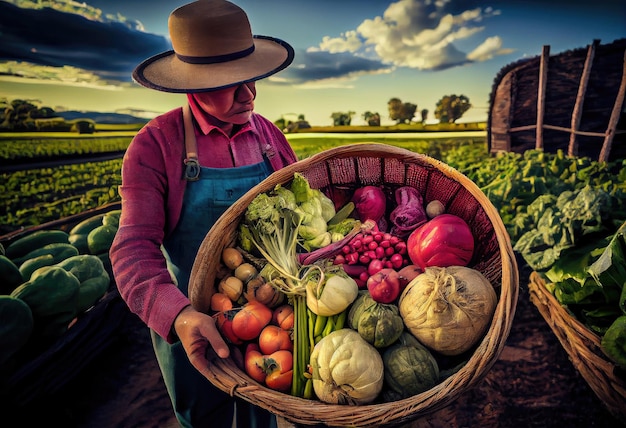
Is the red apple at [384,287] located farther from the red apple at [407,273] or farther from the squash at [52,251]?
the squash at [52,251]

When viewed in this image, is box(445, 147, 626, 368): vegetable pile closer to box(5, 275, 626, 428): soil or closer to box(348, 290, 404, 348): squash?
box(5, 275, 626, 428): soil

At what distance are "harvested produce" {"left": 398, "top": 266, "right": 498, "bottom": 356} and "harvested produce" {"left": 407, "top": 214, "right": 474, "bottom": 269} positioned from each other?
17 cm

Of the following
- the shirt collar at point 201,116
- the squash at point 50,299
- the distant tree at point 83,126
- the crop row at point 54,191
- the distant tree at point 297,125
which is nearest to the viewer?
the shirt collar at point 201,116

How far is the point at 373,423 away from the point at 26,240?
3813mm

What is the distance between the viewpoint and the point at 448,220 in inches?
72.2

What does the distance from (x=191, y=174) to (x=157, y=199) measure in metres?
0.20

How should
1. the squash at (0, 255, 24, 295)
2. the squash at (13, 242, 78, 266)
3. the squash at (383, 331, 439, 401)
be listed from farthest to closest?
the squash at (13, 242, 78, 266), the squash at (0, 255, 24, 295), the squash at (383, 331, 439, 401)

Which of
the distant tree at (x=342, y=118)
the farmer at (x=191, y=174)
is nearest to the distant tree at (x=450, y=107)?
the distant tree at (x=342, y=118)

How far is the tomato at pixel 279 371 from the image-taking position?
157 cm

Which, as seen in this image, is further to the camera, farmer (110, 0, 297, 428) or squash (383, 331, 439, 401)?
farmer (110, 0, 297, 428)

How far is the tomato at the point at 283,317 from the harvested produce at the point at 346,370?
0.24 metres

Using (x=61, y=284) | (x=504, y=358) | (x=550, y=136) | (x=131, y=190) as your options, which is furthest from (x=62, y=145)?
(x=550, y=136)

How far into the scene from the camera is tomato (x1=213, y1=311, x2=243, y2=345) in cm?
167

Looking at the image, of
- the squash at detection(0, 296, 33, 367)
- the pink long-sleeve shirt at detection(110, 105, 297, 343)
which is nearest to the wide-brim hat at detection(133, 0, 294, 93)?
the pink long-sleeve shirt at detection(110, 105, 297, 343)
